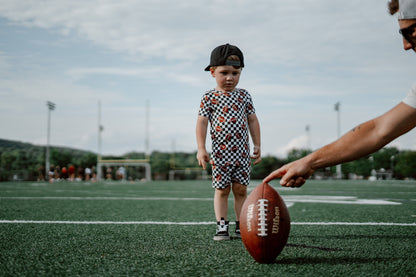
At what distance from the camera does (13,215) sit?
424cm

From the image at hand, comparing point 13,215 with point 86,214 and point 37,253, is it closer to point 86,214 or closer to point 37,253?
point 86,214

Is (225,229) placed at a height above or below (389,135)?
below

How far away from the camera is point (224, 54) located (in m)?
3.15

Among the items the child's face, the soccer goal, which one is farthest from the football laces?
the soccer goal

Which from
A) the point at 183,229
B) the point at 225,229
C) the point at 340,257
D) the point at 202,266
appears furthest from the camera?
the point at 183,229

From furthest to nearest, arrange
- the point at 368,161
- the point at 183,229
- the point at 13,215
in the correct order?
1. the point at 368,161
2. the point at 13,215
3. the point at 183,229

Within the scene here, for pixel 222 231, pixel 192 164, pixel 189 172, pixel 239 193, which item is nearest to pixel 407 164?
pixel 192 164

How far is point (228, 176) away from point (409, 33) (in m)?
1.82

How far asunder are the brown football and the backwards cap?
1.12 m

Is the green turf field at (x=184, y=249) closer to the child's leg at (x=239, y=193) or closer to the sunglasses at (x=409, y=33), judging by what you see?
the child's leg at (x=239, y=193)

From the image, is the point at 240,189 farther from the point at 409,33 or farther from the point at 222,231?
the point at 409,33

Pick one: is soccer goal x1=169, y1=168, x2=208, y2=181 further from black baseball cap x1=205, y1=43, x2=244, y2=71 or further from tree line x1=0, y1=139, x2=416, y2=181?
black baseball cap x1=205, y1=43, x2=244, y2=71

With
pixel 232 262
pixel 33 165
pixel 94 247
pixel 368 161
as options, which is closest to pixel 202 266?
pixel 232 262

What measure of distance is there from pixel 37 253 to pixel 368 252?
1.89 m
